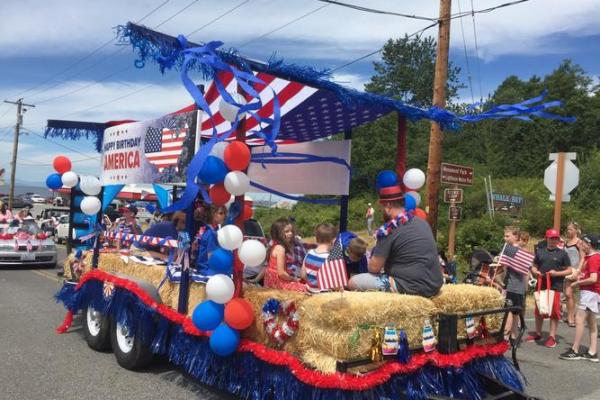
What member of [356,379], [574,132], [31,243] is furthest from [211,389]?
[574,132]

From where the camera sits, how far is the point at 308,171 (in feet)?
24.2

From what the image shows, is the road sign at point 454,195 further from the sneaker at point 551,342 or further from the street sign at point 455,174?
the sneaker at point 551,342

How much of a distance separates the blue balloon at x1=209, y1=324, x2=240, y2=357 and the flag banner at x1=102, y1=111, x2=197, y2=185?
1.40 metres

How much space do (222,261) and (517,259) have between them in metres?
4.98

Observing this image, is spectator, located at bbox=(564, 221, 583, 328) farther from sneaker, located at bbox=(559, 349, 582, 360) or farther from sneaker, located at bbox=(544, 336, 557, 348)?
sneaker, located at bbox=(559, 349, 582, 360)

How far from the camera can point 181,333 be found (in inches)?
201

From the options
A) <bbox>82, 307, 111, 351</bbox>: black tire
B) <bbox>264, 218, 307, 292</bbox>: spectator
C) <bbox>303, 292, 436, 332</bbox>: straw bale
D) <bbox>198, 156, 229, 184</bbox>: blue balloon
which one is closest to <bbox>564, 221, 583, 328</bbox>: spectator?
<bbox>264, 218, 307, 292</bbox>: spectator

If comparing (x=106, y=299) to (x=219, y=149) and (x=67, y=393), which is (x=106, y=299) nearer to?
(x=67, y=393)

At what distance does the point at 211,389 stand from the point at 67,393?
4.47 ft

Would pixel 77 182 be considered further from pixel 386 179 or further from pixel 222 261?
pixel 386 179

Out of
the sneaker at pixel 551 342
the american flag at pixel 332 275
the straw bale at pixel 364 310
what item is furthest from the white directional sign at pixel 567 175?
the straw bale at pixel 364 310

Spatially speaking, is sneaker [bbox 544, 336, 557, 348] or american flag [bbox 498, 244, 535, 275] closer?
american flag [bbox 498, 244, 535, 275]

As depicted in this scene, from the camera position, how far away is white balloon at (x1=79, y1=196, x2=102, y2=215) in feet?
21.1

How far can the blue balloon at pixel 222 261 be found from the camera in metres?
4.23
